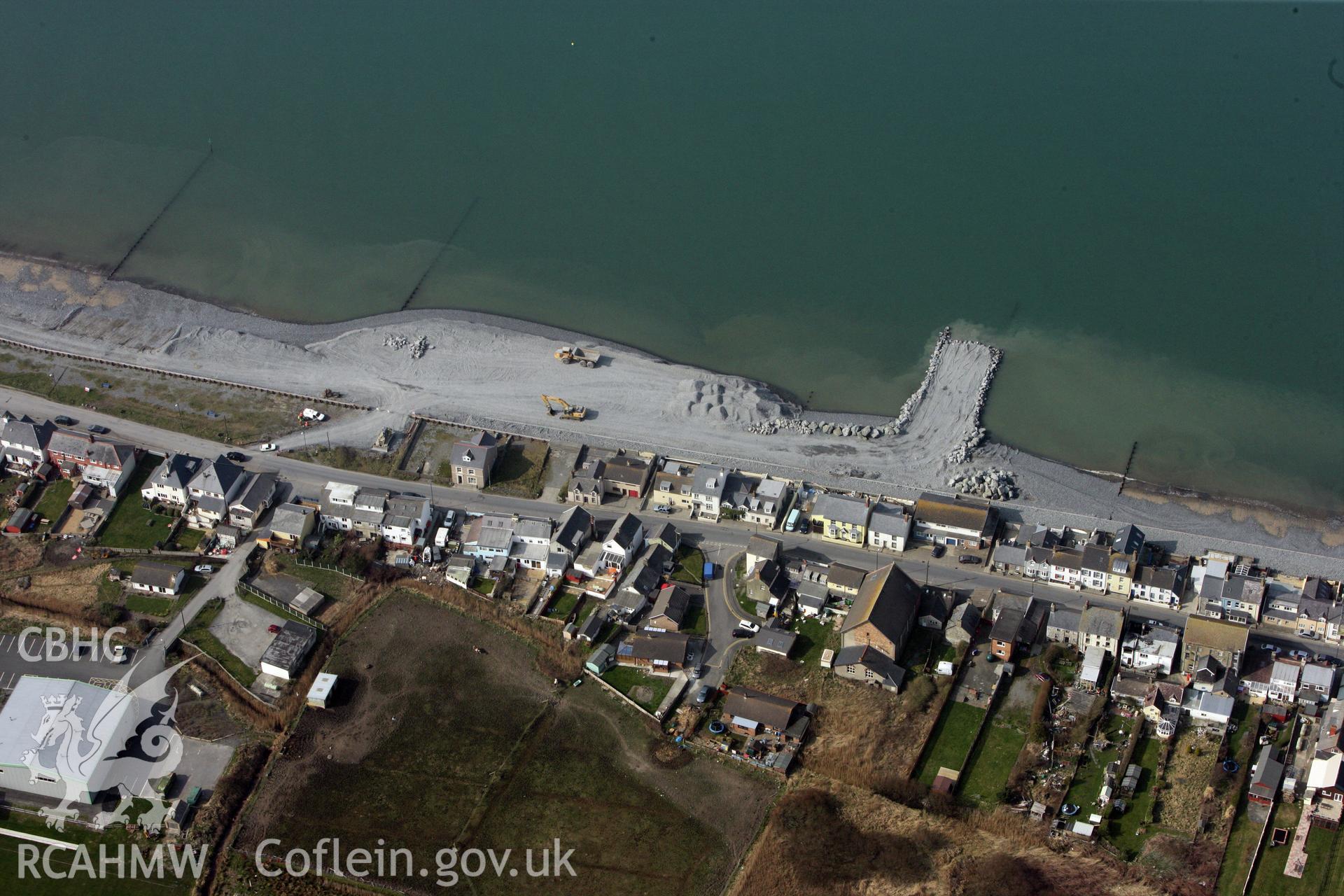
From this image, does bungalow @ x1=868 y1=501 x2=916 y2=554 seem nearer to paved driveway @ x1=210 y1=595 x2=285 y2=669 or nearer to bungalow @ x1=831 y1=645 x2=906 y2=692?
bungalow @ x1=831 y1=645 x2=906 y2=692

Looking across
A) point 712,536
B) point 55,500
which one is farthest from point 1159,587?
point 55,500

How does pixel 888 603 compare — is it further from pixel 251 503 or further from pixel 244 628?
pixel 251 503

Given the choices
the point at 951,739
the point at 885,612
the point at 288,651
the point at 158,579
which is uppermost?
the point at 885,612

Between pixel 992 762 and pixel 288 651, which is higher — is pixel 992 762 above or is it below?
above

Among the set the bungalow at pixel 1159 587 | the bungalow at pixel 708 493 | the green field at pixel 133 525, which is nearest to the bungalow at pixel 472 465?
the bungalow at pixel 708 493

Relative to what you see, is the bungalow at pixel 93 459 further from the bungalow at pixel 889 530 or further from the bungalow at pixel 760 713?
the bungalow at pixel 889 530

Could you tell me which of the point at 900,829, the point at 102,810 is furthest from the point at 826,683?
the point at 102,810
